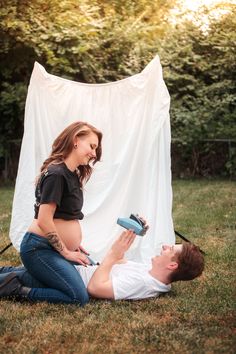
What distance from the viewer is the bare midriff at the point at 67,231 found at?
3562mm

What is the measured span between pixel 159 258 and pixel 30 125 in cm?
183

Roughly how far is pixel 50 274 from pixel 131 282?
20.6 inches

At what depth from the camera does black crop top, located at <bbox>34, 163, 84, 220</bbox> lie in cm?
343

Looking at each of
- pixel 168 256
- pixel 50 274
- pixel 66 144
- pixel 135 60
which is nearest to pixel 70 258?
pixel 50 274

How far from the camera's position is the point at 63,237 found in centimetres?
361

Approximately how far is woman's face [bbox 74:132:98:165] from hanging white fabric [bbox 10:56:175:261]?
3.00ft

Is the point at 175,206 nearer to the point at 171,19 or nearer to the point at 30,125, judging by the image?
the point at 30,125

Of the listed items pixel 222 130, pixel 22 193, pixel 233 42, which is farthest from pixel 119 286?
pixel 233 42

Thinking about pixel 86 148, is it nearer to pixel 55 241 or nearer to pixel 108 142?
pixel 55 241

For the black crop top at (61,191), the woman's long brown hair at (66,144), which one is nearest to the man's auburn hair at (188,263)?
the black crop top at (61,191)

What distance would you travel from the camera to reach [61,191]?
346cm

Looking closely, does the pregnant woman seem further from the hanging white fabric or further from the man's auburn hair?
the hanging white fabric

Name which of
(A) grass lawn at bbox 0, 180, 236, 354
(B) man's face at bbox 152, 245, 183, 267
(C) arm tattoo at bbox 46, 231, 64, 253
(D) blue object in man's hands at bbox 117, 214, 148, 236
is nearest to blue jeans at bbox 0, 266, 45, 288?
(A) grass lawn at bbox 0, 180, 236, 354

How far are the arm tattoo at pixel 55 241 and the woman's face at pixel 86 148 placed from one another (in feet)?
1.67
